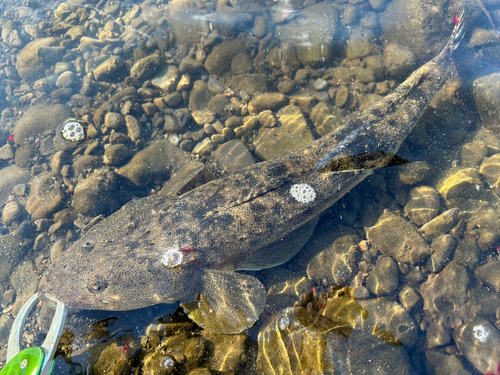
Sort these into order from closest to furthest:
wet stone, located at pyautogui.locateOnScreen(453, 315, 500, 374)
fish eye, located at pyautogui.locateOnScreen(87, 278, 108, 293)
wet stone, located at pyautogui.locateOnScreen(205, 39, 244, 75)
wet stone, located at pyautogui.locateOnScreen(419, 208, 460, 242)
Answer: fish eye, located at pyautogui.locateOnScreen(87, 278, 108, 293), wet stone, located at pyautogui.locateOnScreen(453, 315, 500, 374), wet stone, located at pyautogui.locateOnScreen(419, 208, 460, 242), wet stone, located at pyautogui.locateOnScreen(205, 39, 244, 75)

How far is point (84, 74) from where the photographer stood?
8.41 m

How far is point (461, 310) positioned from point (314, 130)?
437 cm

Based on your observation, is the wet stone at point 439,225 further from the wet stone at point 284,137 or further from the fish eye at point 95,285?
the fish eye at point 95,285

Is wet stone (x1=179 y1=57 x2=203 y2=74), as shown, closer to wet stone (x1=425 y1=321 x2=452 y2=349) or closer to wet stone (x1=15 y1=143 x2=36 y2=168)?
wet stone (x1=15 y1=143 x2=36 y2=168)

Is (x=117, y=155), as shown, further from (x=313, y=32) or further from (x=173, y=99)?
(x=313, y=32)

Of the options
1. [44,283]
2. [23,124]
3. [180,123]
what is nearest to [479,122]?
[180,123]

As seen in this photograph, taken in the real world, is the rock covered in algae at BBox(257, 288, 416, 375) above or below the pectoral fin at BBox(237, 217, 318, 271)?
below

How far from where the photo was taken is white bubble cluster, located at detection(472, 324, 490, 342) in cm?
464

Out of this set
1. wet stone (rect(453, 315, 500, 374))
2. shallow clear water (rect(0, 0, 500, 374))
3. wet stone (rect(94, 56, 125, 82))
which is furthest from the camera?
wet stone (rect(94, 56, 125, 82))

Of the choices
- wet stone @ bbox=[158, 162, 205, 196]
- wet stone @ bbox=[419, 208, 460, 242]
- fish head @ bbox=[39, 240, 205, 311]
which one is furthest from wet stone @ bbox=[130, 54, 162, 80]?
wet stone @ bbox=[419, 208, 460, 242]

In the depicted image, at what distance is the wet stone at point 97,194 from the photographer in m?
5.73

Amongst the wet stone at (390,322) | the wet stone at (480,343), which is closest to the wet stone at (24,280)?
the wet stone at (390,322)

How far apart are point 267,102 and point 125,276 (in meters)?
4.71

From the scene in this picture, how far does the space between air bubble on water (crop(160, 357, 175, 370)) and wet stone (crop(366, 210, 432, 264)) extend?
13.3 ft
